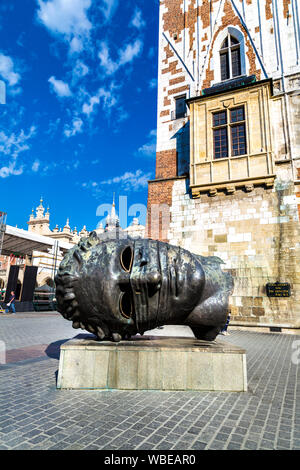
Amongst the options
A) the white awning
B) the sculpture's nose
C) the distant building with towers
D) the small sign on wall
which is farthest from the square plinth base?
the white awning

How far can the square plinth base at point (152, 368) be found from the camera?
12.9ft

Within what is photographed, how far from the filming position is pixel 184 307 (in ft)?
13.3

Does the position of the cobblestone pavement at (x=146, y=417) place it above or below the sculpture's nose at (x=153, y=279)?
below

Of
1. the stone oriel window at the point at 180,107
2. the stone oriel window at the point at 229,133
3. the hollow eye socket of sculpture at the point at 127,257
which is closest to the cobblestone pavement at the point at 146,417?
the hollow eye socket of sculpture at the point at 127,257

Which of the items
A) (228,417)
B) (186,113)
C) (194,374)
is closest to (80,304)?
(194,374)

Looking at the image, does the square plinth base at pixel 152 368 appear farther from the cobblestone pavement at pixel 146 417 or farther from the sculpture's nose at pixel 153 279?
the sculpture's nose at pixel 153 279

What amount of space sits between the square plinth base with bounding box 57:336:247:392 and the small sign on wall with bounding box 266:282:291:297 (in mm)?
8000

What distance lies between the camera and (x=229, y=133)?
13023 mm

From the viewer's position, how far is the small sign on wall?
10.8m

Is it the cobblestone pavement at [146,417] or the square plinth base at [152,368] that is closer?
the cobblestone pavement at [146,417]

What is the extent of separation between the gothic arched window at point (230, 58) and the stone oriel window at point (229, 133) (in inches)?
131

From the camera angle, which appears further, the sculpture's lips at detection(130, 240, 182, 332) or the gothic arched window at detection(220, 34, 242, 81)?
the gothic arched window at detection(220, 34, 242, 81)

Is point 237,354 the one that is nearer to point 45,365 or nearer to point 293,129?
point 45,365

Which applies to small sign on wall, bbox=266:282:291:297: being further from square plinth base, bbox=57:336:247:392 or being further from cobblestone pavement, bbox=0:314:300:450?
square plinth base, bbox=57:336:247:392
